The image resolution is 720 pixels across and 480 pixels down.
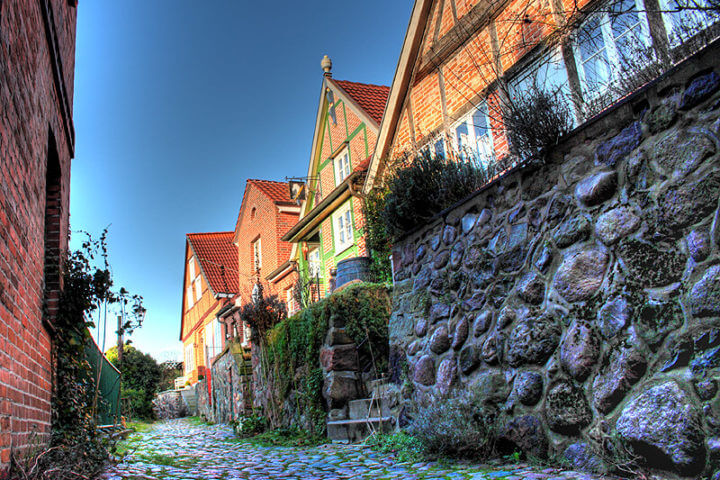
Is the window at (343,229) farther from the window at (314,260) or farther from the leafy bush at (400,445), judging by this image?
the leafy bush at (400,445)

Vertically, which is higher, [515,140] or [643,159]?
[515,140]

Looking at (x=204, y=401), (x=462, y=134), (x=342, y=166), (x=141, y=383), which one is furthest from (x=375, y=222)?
(x=141, y=383)

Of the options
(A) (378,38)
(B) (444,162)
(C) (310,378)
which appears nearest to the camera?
(B) (444,162)

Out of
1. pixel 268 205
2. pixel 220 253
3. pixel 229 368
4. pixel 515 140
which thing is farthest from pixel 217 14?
pixel 220 253

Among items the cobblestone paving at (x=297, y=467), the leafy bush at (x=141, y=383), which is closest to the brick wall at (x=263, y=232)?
the leafy bush at (x=141, y=383)

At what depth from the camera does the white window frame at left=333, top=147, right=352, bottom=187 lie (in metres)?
15.3

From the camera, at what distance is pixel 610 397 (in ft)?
11.6

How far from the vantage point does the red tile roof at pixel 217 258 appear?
26.2m

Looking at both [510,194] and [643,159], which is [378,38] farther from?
[643,159]

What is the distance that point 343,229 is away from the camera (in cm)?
1490

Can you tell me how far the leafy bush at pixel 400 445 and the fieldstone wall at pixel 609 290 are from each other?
1.91 ft

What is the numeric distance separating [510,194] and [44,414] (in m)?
4.53

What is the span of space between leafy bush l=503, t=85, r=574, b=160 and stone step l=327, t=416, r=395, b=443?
3.67m

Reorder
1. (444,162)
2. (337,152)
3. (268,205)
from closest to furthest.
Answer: (444,162)
(337,152)
(268,205)
